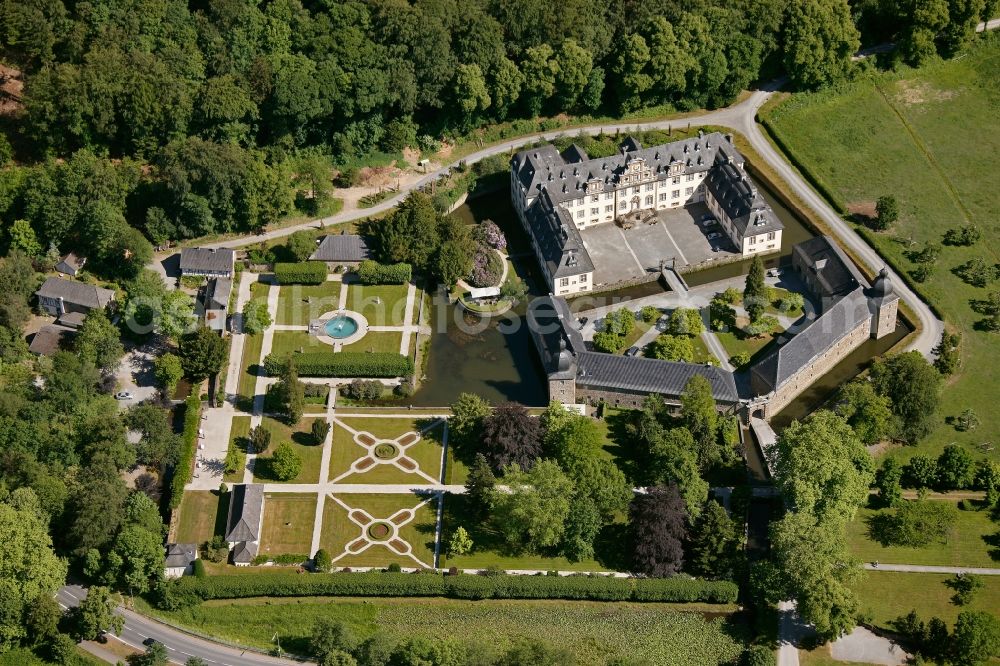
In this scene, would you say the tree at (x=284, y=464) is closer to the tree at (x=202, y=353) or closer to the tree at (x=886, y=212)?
the tree at (x=202, y=353)

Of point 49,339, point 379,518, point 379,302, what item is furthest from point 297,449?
point 49,339

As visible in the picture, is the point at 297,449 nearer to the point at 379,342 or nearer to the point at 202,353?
the point at 202,353

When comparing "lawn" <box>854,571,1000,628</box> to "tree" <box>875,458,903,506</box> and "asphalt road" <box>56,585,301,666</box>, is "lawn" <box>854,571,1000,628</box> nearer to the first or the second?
"tree" <box>875,458,903,506</box>

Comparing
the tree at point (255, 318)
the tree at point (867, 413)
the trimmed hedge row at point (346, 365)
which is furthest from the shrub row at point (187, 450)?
the tree at point (867, 413)

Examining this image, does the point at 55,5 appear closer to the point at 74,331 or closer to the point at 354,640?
the point at 74,331

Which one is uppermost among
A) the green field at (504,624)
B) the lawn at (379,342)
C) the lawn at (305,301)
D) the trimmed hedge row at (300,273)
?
the trimmed hedge row at (300,273)

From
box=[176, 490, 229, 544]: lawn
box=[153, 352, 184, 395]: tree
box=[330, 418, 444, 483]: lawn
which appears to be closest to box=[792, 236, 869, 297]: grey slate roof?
box=[330, 418, 444, 483]: lawn

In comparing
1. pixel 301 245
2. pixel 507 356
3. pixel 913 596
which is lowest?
pixel 913 596
